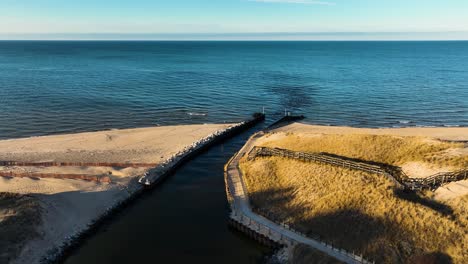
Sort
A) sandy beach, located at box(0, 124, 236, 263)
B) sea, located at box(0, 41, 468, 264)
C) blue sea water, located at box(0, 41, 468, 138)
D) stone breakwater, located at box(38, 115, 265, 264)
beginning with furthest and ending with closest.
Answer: blue sea water, located at box(0, 41, 468, 138)
sandy beach, located at box(0, 124, 236, 263)
sea, located at box(0, 41, 468, 264)
stone breakwater, located at box(38, 115, 265, 264)

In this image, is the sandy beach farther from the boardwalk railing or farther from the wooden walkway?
the boardwalk railing

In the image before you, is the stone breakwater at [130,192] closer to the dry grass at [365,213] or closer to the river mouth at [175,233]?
the river mouth at [175,233]

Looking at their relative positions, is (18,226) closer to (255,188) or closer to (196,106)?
(255,188)

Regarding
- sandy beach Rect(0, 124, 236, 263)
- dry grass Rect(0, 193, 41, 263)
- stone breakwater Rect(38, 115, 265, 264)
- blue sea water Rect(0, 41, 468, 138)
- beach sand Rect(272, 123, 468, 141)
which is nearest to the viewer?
dry grass Rect(0, 193, 41, 263)

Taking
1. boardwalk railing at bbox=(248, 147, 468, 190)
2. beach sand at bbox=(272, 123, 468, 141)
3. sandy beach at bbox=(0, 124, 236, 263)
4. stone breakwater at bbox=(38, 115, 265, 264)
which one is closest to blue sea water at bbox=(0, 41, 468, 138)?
beach sand at bbox=(272, 123, 468, 141)

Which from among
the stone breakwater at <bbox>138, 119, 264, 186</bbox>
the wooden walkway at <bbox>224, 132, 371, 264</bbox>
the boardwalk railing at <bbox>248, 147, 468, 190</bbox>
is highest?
the boardwalk railing at <bbox>248, 147, 468, 190</bbox>

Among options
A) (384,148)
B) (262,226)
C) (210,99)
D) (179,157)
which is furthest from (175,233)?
(210,99)

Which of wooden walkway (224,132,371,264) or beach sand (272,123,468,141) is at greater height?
beach sand (272,123,468,141)

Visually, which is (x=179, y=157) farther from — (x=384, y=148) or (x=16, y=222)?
(x=384, y=148)
